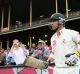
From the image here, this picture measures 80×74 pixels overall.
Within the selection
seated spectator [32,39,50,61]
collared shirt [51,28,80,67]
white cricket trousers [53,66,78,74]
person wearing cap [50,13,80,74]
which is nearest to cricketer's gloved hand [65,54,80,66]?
person wearing cap [50,13,80,74]

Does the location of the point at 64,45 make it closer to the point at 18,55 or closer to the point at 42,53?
the point at 42,53

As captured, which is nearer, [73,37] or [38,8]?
[73,37]

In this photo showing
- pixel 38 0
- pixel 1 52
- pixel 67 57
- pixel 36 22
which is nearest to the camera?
pixel 67 57

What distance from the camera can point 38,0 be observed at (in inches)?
1117

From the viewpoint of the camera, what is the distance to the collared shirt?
621cm

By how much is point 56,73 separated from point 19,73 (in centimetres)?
470

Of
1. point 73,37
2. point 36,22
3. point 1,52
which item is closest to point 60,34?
point 73,37

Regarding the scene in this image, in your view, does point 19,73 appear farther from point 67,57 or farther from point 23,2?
point 23,2

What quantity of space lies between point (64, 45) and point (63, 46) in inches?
1.0

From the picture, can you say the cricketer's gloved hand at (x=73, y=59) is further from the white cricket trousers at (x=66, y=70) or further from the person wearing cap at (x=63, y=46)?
the white cricket trousers at (x=66, y=70)

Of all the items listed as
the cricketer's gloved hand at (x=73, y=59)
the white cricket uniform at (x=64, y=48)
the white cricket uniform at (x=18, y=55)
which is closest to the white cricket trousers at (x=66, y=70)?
the white cricket uniform at (x=64, y=48)

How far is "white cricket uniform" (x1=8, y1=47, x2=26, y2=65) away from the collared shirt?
5765mm

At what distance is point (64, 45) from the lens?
627cm

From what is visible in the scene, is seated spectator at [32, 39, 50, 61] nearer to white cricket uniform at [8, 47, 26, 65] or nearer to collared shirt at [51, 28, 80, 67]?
white cricket uniform at [8, 47, 26, 65]
